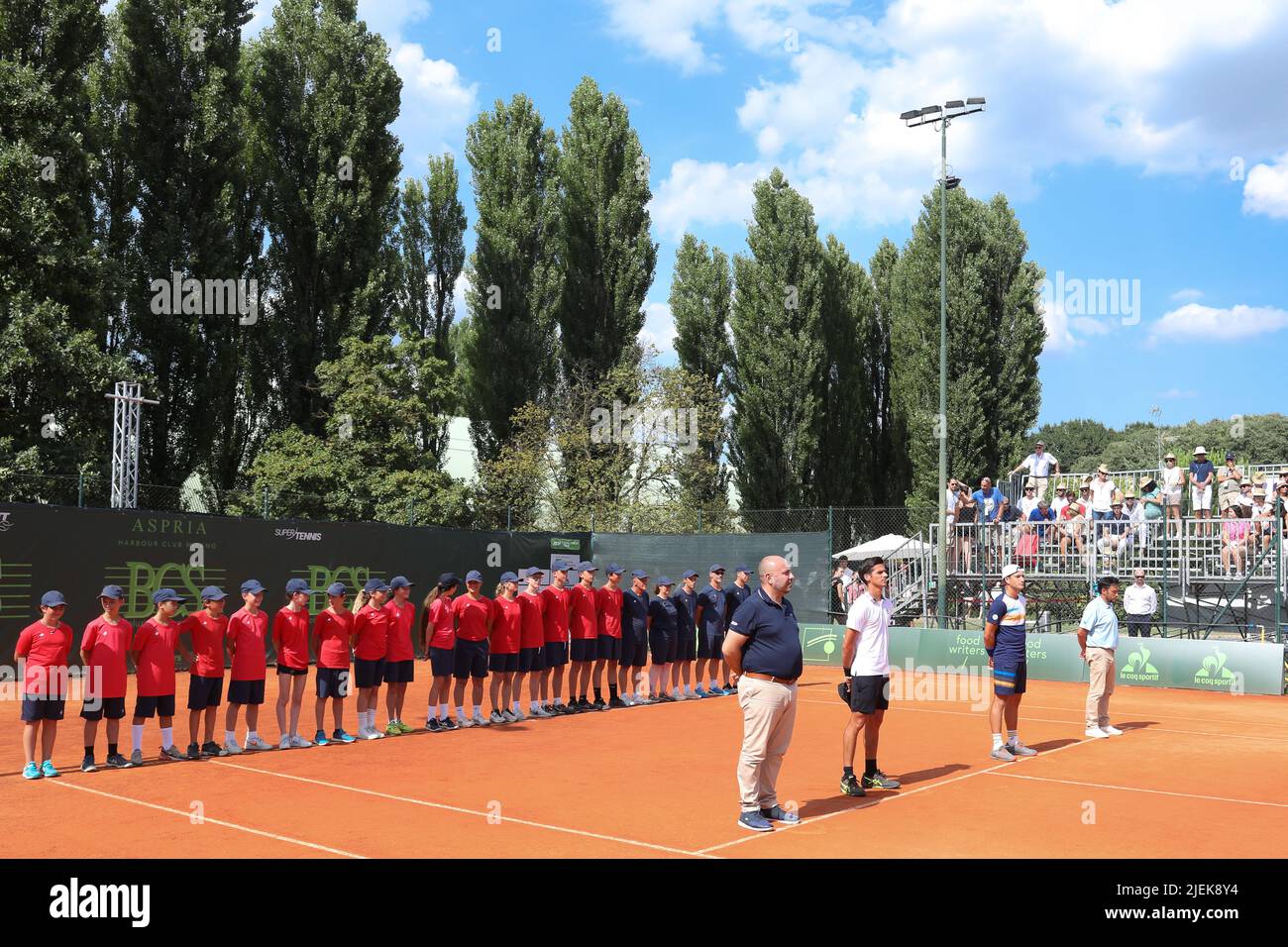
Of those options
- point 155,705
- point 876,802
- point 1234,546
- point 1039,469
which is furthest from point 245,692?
point 1039,469

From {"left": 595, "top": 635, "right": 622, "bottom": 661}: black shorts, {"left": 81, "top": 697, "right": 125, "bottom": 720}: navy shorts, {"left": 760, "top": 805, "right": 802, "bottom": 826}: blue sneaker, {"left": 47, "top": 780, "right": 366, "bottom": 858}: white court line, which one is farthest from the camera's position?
{"left": 595, "top": 635, "right": 622, "bottom": 661}: black shorts

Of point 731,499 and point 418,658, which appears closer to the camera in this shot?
point 418,658

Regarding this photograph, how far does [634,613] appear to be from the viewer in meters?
16.7

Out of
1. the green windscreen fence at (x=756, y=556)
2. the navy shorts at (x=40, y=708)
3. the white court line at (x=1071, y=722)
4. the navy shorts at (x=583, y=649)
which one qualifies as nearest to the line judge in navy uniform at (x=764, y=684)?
the navy shorts at (x=40, y=708)

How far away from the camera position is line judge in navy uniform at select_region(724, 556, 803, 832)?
317 inches

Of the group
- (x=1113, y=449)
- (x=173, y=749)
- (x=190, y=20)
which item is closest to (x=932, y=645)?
(x=173, y=749)

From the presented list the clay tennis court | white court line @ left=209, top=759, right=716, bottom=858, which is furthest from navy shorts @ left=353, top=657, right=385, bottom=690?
white court line @ left=209, top=759, right=716, bottom=858

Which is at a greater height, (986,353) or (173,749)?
(986,353)

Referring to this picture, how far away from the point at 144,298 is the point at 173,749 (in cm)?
2123

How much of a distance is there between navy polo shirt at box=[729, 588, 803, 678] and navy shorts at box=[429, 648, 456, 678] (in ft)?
20.8

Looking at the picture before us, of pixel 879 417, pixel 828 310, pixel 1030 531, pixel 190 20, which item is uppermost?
pixel 190 20

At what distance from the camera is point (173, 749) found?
11.4 metres

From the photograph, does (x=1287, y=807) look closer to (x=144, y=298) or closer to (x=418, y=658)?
(x=418, y=658)

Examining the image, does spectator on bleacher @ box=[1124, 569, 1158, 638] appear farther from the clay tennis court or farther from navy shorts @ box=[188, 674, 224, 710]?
navy shorts @ box=[188, 674, 224, 710]
